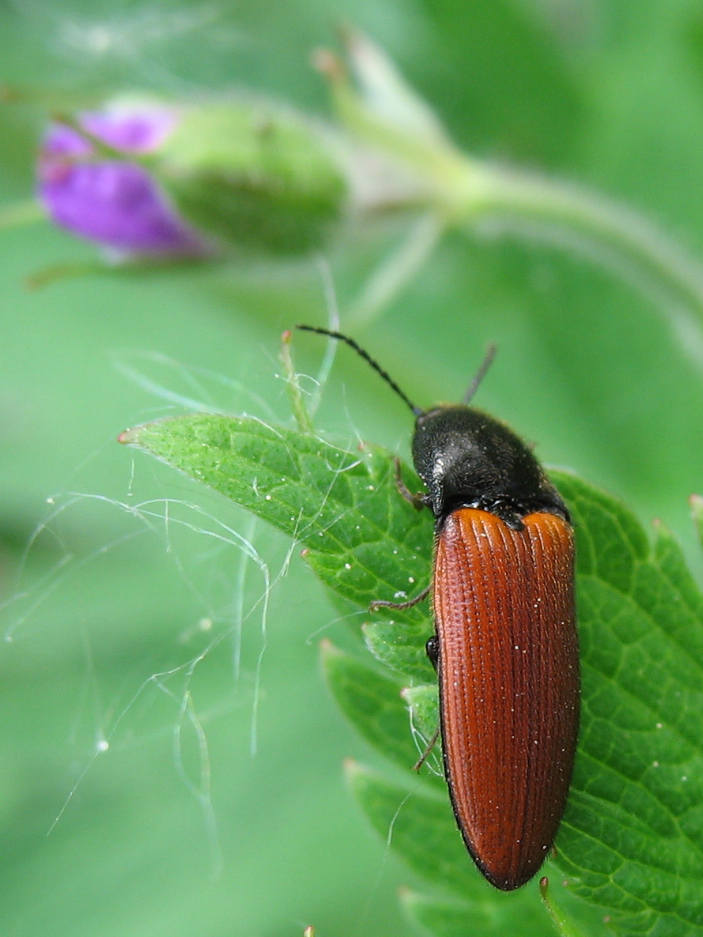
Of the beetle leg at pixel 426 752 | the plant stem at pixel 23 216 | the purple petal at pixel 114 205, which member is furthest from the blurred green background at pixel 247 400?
the beetle leg at pixel 426 752

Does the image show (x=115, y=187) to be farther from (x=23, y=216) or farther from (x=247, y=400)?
(x=247, y=400)

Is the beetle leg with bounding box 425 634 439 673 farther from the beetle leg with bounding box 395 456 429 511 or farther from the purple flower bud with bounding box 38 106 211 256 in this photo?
the purple flower bud with bounding box 38 106 211 256

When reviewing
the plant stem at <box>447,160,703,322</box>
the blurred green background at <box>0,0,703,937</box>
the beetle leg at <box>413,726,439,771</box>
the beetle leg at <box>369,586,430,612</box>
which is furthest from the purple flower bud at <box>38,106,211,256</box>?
the beetle leg at <box>413,726,439,771</box>

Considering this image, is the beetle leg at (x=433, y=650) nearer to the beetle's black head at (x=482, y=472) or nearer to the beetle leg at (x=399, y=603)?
the beetle leg at (x=399, y=603)

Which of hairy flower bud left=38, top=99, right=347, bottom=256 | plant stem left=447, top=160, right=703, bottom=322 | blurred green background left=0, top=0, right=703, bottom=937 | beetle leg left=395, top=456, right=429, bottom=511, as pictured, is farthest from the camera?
blurred green background left=0, top=0, right=703, bottom=937

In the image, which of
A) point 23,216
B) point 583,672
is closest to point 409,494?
point 583,672

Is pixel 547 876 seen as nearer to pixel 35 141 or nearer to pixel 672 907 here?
pixel 672 907
